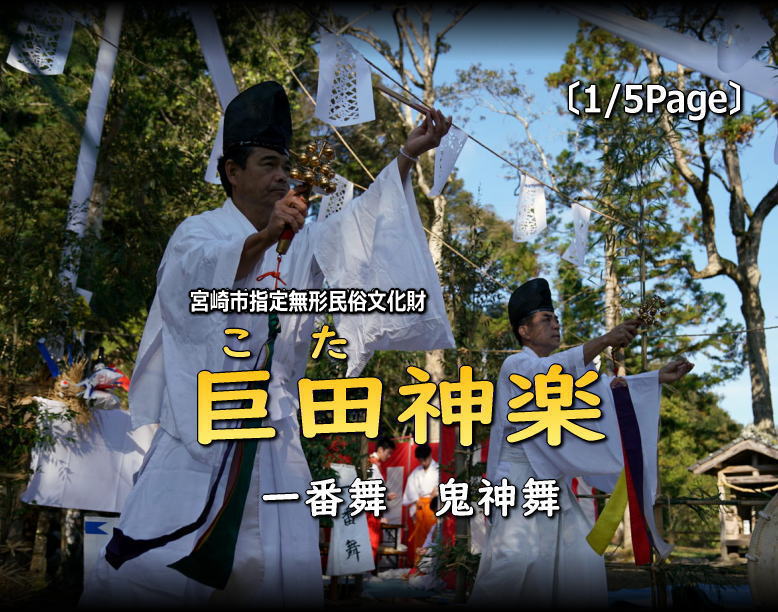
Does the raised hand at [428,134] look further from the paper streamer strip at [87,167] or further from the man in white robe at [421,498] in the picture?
Answer: the man in white robe at [421,498]

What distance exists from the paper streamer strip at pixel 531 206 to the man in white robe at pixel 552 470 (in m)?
3.28

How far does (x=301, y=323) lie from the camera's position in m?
3.18

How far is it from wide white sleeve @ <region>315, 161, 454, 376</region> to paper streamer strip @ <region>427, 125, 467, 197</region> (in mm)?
2914

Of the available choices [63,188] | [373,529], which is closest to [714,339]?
[373,529]

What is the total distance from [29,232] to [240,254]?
6446 millimetres

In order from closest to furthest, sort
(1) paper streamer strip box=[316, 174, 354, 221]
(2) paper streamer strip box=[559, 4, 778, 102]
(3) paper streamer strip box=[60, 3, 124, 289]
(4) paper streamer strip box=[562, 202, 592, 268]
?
(2) paper streamer strip box=[559, 4, 778, 102], (1) paper streamer strip box=[316, 174, 354, 221], (3) paper streamer strip box=[60, 3, 124, 289], (4) paper streamer strip box=[562, 202, 592, 268]

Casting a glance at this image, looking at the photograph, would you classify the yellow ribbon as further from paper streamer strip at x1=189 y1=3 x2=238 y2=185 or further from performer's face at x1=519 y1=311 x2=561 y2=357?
paper streamer strip at x1=189 y1=3 x2=238 y2=185

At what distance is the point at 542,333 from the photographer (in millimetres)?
5617

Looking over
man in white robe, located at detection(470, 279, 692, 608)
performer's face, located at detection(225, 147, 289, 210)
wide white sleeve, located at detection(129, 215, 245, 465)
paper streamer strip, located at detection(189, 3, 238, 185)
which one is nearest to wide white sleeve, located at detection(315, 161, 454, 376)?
performer's face, located at detection(225, 147, 289, 210)

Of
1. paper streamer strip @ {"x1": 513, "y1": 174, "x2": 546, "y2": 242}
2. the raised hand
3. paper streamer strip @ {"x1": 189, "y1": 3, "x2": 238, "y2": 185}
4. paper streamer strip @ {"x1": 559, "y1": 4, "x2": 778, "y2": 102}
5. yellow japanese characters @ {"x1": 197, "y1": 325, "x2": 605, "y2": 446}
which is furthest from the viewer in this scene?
paper streamer strip @ {"x1": 513, "y1": 174, "x2": 546, "y2": 242}

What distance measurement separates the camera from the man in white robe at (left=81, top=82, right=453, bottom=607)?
2818 millimetres

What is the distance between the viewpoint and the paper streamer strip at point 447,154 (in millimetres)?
6297

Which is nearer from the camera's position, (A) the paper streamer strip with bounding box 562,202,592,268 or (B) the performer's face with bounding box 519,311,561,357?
(B) the performer's face with bounding box 519,311,561,357

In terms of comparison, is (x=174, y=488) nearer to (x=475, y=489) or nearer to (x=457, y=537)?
(x=475, y=489)
